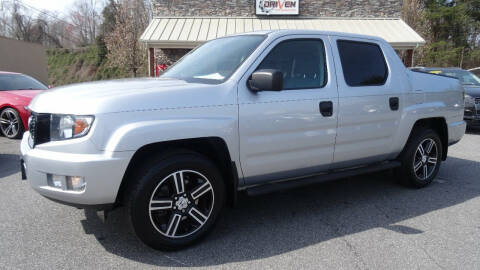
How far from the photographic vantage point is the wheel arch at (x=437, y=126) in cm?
477

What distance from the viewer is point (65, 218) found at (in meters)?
3.72

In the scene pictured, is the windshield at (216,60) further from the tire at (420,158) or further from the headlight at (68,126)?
the tire at (420,158)

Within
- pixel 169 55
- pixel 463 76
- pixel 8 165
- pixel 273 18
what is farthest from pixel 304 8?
pixel 8 165

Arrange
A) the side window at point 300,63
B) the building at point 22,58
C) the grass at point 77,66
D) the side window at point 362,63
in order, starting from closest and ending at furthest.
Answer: the side window at point 300,63, the side window at point 362,63, the building at point 22,58, the grass at point 77,66

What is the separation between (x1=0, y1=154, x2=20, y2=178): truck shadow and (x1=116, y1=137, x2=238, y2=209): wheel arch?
11.2 feet

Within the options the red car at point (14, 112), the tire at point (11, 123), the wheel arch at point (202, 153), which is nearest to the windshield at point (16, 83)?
the red car at point (14, 112)

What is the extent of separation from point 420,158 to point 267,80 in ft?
9.55

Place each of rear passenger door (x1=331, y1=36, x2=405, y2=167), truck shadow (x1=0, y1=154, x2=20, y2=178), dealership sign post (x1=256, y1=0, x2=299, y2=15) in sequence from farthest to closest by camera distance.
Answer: dealership sign post (x1=256, y1=0, x2=299, y2=15) → truck shadow (x1=0, y1=154, x2=20, y2=178) → rear passenger door (x1=331, y1=36, x2=405, y2=167)

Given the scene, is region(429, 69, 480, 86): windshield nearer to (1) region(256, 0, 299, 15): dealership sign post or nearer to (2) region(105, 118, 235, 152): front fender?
(1) region(256, 0, 299, 15): dealership sign post

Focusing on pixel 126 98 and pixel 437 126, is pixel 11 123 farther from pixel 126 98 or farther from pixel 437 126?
pixel 437 126

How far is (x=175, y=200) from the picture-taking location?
3.07 metres

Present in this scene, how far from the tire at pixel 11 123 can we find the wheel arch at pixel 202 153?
614cm

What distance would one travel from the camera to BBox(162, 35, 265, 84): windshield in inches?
135

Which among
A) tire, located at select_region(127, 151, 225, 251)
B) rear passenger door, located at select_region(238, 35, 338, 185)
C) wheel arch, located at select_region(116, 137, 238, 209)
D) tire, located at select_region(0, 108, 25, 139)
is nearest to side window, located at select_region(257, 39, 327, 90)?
rear passenger door, located at select_region(238, 35, 338, 185)
